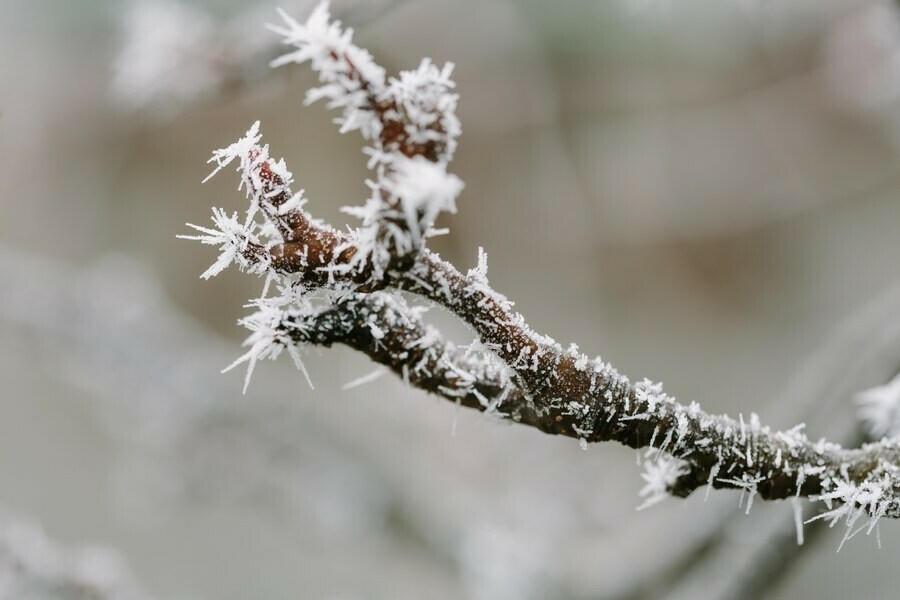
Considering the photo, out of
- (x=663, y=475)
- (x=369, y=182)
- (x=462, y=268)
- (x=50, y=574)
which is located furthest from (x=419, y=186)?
(x=462, y=268)

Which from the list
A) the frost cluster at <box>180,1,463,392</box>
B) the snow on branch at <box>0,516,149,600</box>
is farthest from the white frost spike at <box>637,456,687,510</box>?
the snow on branch at <box>0,516,149,600</box>

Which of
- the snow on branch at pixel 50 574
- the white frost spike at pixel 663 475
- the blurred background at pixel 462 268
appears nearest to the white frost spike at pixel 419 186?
the white frost spike at pixel 663 475

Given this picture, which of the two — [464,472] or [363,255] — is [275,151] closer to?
[464,472]

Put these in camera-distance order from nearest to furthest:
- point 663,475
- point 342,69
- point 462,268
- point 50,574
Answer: point 342,69
point 663,475
point 50,574
point 462,268

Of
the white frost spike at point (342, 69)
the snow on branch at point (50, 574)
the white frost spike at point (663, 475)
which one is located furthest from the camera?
the snow on branch at point (50, 574)

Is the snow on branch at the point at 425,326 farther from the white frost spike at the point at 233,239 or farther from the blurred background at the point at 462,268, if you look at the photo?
the blurred background at the point at 462,268

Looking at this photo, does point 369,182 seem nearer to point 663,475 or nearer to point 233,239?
point 233,239
